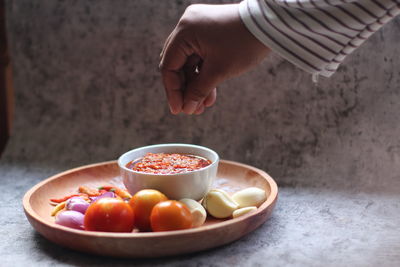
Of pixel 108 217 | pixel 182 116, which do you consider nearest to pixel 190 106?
pixel 108 217

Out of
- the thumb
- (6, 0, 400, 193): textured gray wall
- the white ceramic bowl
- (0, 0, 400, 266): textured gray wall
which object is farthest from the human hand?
(6, 0, 400, 193): textured gray wall

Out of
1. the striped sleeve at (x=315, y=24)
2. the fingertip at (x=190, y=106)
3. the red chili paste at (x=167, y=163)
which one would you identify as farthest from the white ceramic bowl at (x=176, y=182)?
the striped sleeve at (x=315, y=24)

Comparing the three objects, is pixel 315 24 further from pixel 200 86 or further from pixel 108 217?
pixel 108 217

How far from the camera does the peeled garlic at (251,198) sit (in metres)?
1.24

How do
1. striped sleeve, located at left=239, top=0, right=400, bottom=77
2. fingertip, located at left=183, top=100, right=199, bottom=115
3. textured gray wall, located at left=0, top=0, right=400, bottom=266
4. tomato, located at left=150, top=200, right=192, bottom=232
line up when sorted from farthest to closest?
textured gray wall, located at left=0, top=0, right=400, bottom=266
fingertip, located at left=183, top=100, right=199, bottom=115
tomato, located at left=150, top=200, right=192, bottom=232
striped sleeve, located at left=239, top=0, right=400, bottom=77

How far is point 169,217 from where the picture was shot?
42.3 inches

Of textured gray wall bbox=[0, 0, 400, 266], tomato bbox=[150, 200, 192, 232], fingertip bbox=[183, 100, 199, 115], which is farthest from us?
textured gray wall bbox=[0, 0, 400, 266]

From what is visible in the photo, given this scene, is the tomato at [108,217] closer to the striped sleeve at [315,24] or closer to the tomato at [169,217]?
the tomato at [169,217]

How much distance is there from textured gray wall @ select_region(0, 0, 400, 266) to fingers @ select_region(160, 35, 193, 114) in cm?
39

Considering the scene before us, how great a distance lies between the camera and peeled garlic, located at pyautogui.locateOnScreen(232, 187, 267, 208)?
1.24 metres

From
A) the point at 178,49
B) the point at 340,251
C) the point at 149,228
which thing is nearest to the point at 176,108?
the point at 178,49

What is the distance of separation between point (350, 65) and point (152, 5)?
70 cm

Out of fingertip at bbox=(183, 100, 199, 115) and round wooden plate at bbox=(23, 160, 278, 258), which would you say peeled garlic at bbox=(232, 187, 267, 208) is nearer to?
round wooden plate at bbox=(23, 160, 278, 258)

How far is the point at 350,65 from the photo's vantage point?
168cm
